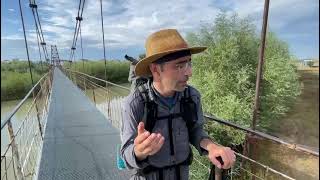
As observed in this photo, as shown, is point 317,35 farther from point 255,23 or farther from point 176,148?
point 255,23

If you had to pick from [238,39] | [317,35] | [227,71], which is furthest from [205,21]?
[317,35]

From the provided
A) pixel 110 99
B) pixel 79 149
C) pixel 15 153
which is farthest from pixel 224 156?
pixel 110 99

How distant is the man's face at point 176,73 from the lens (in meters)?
0.97

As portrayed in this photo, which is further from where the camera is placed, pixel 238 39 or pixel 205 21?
pixel 205 21

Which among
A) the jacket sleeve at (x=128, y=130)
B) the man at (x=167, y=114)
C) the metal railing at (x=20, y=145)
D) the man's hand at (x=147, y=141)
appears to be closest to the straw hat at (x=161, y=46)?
the man at (x=167, y=114)

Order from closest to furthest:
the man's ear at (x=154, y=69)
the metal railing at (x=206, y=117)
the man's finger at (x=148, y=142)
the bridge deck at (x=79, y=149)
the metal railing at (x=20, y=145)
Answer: the man's finger at (x=148, y=142), the man's ear at (x=154, y=69), the metal railing at (x=206, y=117), the metal railing at (x=20, y=145), the bridge deck at (x=79, y=149)

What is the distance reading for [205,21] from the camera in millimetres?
16703

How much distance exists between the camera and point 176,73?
3.18 ft

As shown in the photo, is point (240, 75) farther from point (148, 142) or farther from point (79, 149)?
point (148, 142)

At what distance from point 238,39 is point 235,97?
9.45 ft

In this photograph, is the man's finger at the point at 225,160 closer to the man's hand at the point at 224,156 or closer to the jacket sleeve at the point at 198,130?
the man's hand at the point at 224,156

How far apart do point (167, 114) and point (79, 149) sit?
2.04 m

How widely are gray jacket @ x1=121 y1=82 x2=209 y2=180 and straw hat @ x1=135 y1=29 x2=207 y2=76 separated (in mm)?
59

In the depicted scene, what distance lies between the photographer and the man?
0.97 metres
